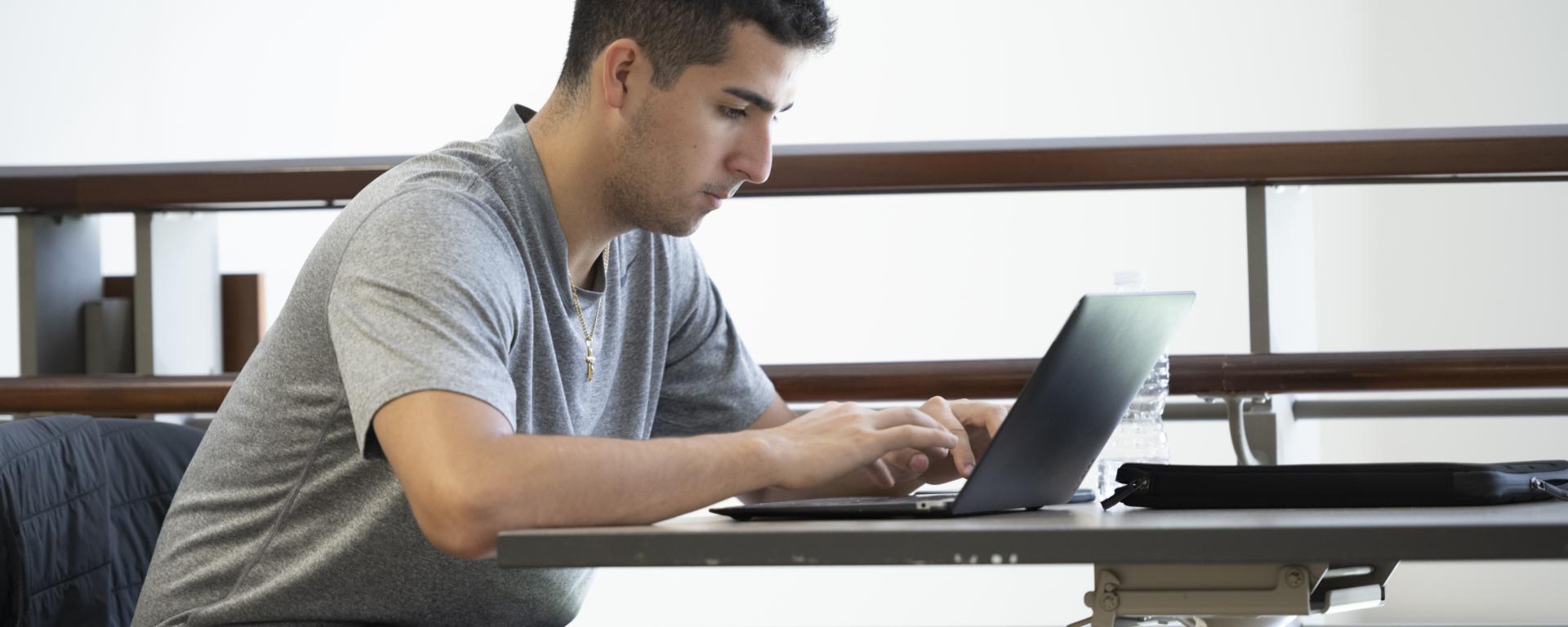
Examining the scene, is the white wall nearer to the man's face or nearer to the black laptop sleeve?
the man's face

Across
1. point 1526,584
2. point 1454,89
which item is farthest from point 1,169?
point 1454,89

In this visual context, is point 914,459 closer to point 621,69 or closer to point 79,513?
point 621,69

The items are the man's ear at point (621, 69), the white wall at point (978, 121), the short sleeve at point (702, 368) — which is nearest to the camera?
the man's ear at point (621, 69)

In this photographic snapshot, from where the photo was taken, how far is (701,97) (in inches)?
47.0

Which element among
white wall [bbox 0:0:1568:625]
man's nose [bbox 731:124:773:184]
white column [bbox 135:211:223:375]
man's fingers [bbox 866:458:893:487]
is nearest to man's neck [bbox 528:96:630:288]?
man's nose [bbox 731:124:773:184]

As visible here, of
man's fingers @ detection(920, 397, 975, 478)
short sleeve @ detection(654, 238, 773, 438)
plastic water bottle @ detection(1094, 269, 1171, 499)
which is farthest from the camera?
plastic water bottle @ detection(1094, 269, 1171, 499)

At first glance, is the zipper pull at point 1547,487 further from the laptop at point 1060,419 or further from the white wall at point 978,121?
the white wall at point 978,121

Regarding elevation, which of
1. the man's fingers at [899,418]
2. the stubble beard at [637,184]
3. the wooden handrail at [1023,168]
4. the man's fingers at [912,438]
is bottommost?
the man's fingers at [912,438]

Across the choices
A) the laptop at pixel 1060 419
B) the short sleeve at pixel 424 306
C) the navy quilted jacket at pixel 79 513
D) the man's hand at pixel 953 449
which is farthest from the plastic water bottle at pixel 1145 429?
the navy quilted jacket at pixel 79 513

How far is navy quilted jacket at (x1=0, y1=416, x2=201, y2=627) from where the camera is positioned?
110 centimetres

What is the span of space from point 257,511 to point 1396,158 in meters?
1.18

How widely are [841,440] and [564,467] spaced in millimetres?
173

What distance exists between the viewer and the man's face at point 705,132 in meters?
1.18

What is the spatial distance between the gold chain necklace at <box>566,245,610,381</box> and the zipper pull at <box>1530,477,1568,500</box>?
699mm
